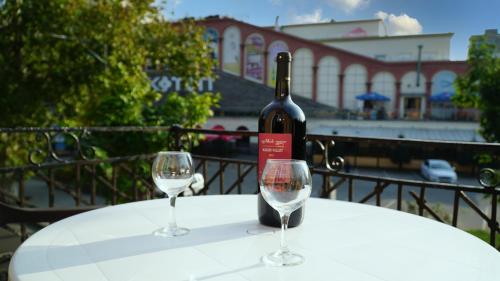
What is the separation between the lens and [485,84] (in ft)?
27.6

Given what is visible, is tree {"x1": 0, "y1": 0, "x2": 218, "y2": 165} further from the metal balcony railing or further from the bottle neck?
the bottle neck

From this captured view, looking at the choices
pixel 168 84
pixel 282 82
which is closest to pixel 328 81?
pixel 168 84

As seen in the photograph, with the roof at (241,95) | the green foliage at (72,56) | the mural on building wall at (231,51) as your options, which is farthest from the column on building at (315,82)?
the green foliage at (72,56)

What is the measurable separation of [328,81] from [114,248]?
23.4 metres

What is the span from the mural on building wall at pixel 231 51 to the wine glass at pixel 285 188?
23.0m

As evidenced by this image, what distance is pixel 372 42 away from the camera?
24.9 meters

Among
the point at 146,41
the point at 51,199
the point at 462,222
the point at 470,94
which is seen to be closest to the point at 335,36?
the point at 462,222

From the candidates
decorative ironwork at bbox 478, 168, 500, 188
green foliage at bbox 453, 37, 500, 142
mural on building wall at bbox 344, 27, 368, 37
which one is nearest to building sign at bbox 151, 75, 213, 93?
mural on building wall at bbox 344, 27, 368, 37

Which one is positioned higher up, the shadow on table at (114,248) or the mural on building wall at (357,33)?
the mural on building wall at (357,33)

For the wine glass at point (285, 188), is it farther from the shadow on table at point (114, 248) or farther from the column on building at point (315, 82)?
the column on building at point (315, 82)

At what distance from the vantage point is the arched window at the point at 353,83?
2331 cm

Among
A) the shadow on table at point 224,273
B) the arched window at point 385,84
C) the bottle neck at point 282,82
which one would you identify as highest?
the arched window at point 385,84

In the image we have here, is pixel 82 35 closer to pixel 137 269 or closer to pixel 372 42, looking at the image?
pixel 137 269

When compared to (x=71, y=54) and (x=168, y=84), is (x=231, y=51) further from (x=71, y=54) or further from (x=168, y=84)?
(x=71, y=54)
